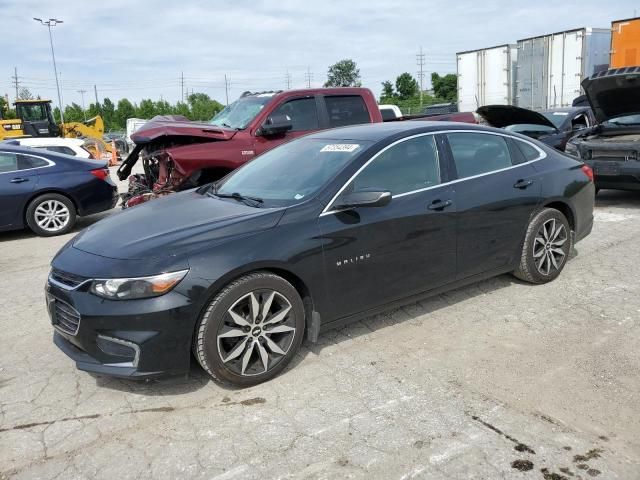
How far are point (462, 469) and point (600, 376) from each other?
1.38 metres

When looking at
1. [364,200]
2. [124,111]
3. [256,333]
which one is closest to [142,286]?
[256,333]

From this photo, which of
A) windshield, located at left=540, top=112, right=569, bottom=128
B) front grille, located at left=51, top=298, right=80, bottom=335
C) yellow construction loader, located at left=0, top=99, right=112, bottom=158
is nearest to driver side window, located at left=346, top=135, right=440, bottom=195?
front grille, located at left=51, top=298, right=80, bottom=335

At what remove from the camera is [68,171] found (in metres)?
8.77

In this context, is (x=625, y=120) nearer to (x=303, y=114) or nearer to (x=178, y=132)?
(x=303, y=114)

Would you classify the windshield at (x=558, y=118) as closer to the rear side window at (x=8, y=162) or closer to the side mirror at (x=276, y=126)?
the side mirror at (x=276, y=126)

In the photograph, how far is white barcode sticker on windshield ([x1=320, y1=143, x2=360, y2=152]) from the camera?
164 inches

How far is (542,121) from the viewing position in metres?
10.1

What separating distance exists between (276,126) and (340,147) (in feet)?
11.3

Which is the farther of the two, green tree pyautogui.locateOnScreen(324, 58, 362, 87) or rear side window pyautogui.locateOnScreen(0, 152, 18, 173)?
green tree pyautogui.locateOnScreen(324, 58, 362, 87)

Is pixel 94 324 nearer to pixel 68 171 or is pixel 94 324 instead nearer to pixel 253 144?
pixel 253 144

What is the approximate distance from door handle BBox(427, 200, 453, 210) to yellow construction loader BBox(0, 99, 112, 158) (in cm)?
2457

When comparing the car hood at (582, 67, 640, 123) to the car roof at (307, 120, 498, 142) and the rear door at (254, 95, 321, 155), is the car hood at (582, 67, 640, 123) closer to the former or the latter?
the rear door at (254, 95, 321, 155)

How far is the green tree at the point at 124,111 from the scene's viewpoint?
7591 centimetres

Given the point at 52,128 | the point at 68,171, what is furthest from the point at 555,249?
the point at 52,128
